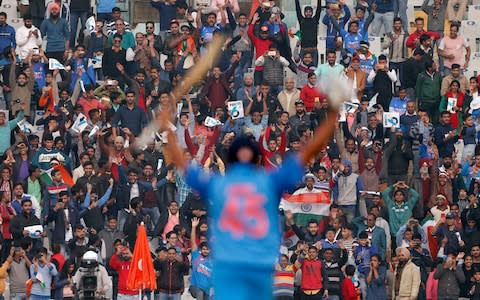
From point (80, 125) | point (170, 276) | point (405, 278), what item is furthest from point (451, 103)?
point (170, 276)

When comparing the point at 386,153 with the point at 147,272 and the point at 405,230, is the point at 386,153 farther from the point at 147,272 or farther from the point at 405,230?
the point at 147,272

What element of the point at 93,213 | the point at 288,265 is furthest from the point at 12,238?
the point at 288,265

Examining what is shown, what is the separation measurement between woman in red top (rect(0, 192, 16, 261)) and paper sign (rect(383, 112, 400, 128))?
6.18m

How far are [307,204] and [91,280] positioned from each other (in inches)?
156

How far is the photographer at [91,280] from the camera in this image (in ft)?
84.2

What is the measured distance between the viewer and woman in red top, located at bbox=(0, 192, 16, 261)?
88.6 feet

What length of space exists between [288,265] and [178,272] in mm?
1559

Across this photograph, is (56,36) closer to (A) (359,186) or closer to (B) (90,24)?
(B) (90,24)

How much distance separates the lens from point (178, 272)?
85.8 ft

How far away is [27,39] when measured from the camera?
106ft

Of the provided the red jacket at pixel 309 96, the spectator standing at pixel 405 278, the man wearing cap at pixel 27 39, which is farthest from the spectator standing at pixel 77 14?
the spectator standing at pixel 405 278

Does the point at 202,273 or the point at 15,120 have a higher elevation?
the point at 15,120

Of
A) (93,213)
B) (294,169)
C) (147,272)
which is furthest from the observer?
(93,213)

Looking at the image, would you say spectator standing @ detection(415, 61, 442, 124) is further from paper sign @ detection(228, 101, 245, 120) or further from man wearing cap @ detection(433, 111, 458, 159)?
paper sign @ detection(228, 101, 245, 120)
